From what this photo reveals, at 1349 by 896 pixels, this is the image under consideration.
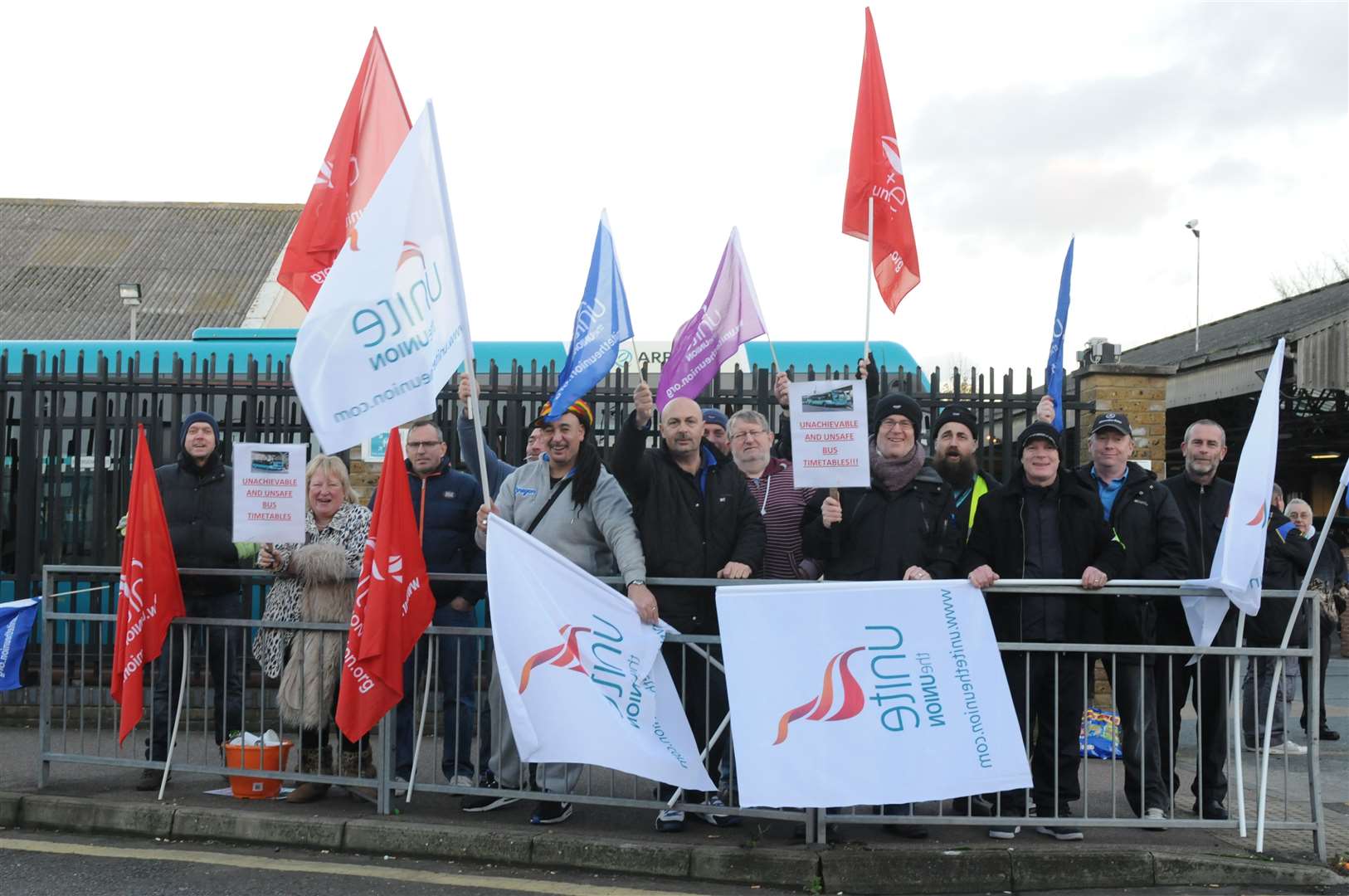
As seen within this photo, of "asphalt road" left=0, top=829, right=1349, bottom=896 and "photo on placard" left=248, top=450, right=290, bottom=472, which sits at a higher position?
"photo on placard" left=248, top=450, right=290, bottom=472

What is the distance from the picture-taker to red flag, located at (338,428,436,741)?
599 centimetres

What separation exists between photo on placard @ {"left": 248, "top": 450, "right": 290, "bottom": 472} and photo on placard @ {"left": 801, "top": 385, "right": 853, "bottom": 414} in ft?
8.52

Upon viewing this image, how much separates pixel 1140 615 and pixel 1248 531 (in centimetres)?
65

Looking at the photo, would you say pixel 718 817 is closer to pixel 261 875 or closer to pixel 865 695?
pixel 865 695

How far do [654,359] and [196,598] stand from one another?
5.93 metres

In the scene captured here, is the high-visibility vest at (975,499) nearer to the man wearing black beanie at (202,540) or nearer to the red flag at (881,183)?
the red flag at (881,183)

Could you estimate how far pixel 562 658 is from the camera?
562 cm

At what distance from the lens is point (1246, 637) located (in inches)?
280

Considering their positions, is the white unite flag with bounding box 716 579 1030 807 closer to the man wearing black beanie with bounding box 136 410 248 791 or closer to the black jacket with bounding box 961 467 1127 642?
the black jacket with bounding box 961 467 1127 642

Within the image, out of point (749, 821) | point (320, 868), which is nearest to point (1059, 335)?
point (749, 821)

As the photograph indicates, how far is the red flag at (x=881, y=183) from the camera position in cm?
689

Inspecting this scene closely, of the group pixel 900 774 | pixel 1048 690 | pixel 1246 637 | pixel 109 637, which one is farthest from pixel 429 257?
pixel 109 637

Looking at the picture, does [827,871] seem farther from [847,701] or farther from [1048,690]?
[1048,690]

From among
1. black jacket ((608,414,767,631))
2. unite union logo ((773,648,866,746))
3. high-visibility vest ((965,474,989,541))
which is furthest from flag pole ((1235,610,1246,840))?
black jacket ((608,414,767,631))
